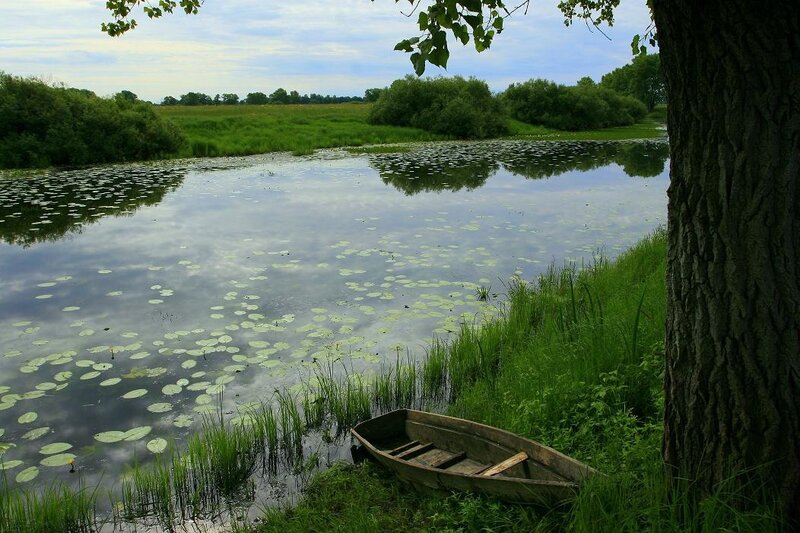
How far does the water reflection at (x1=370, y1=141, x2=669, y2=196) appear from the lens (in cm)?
2208

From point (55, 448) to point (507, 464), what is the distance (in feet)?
12.5

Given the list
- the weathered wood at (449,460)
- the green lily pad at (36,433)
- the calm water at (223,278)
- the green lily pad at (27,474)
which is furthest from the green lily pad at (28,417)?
the weathered wood at (449,460)

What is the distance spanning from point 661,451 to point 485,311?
4932 millimetres

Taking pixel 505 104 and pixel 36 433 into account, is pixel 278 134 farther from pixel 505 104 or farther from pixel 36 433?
pixel 36 433

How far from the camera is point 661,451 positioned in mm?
3318

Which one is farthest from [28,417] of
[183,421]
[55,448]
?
[183,421]

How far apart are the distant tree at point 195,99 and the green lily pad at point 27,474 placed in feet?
242

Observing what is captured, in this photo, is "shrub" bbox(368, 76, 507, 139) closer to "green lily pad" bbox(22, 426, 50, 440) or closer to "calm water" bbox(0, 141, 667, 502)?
"calm water" bbox(0, 141, 667, 502)

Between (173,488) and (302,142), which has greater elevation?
(302,142)

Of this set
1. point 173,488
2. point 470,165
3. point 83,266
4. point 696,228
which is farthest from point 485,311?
point 470,165

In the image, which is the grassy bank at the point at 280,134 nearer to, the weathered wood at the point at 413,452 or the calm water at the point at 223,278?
the calm water at the point at 223,278

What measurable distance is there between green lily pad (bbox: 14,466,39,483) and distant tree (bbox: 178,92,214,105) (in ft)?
242

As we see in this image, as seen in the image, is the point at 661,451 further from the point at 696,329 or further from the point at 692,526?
the point at 696,329

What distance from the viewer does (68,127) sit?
85.6 ft
